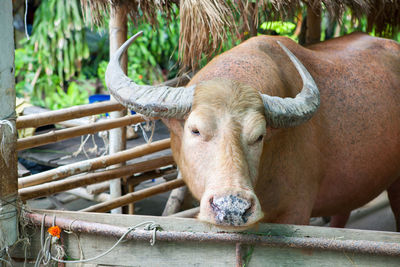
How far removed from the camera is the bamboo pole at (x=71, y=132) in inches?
132

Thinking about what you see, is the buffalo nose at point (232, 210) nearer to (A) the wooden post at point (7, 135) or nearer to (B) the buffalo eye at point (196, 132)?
(B) the buffalo eye at point (196, 132)

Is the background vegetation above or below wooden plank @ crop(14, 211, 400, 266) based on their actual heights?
below

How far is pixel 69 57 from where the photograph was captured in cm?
848

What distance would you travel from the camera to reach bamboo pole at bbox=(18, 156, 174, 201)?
3.24 m

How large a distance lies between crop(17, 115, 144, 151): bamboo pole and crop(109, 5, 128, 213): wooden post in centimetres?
24

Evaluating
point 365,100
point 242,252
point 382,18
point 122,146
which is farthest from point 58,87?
point 242,252

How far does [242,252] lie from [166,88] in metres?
0.96

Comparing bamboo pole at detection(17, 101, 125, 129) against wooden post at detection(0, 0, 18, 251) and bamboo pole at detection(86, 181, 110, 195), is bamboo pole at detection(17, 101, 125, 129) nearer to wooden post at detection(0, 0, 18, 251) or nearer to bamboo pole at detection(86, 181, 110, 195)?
wooden post at detection(0, 0, 18, 251)

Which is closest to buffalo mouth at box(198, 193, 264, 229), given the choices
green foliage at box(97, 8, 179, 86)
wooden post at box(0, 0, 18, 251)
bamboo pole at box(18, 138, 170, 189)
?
wooden post at box(0, 0, 18, 251)

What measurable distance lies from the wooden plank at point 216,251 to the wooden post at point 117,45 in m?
1.91

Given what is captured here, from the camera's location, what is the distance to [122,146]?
411 centimetres

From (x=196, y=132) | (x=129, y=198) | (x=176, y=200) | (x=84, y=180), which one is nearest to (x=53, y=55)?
(x=176, y=200)

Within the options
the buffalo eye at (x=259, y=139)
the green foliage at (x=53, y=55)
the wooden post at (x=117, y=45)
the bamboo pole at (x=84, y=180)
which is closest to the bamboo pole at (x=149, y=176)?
the wooden post at (x=117, y=45)


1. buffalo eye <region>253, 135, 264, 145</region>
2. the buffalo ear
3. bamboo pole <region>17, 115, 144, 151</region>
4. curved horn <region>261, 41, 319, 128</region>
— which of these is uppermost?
curved horn <region>261, 41, 319, 128</region>
